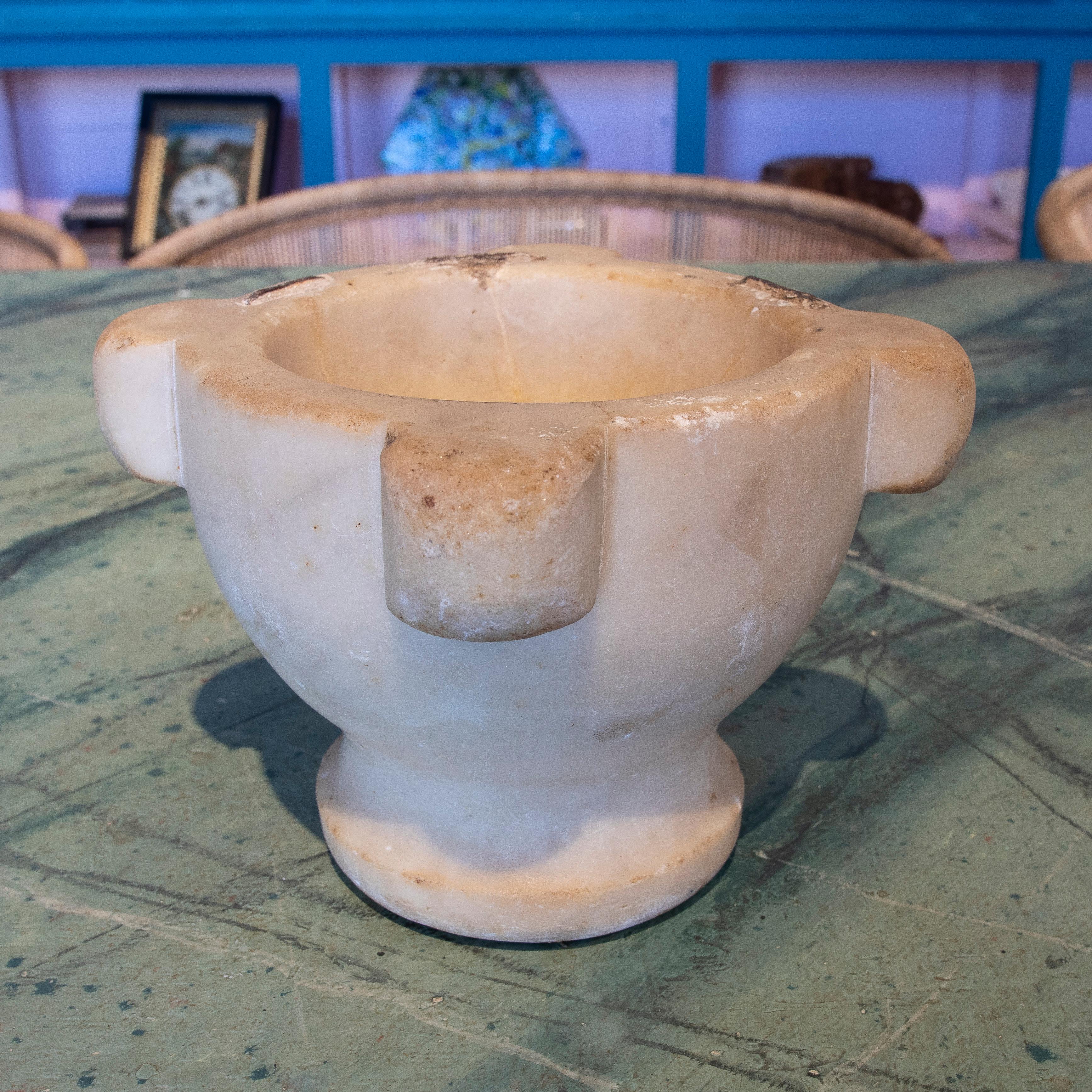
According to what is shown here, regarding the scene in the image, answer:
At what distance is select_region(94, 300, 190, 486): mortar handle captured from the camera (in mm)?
554

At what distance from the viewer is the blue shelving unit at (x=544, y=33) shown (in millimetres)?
2420

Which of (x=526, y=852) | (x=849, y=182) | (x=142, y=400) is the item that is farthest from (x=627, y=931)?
(x=849, y=182)

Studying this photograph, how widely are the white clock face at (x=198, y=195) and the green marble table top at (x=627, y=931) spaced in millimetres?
1991

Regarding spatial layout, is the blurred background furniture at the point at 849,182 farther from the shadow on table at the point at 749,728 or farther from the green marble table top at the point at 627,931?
the shadow on table at the point at 749,728

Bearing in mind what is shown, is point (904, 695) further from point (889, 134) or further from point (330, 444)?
point (889, 134)

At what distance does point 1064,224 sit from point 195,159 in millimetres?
1988

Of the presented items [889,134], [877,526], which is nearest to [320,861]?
[877,526]

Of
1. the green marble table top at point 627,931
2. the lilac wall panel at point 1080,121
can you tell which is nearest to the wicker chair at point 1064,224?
the green marble table top at point 627,931

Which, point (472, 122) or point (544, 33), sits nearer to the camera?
point (544, 33)

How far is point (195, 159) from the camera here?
2812 mm

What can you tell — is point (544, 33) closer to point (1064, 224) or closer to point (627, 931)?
point (1064, 224)

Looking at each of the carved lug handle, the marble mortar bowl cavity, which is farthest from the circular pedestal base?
the carved lug handle

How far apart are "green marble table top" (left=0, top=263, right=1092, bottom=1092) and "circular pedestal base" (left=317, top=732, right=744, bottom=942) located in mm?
17

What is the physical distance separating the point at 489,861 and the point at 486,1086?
0.11 metres
